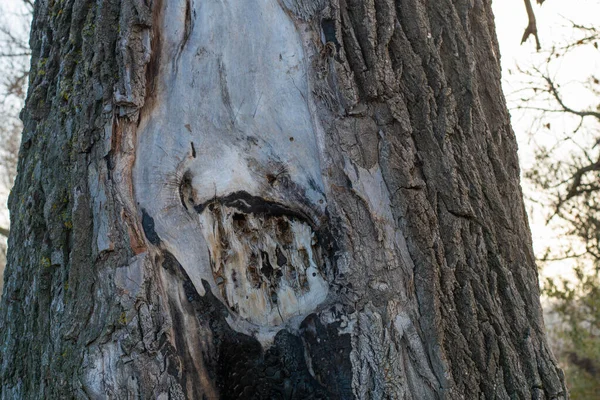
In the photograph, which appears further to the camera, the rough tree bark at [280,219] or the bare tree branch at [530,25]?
the bare tree branch at [530,25]

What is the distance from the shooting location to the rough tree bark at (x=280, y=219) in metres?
1.72

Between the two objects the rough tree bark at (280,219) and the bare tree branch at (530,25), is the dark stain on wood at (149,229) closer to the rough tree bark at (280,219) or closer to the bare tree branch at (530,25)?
the rough tree bark at (280,219)

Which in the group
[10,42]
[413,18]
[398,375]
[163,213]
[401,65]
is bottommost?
[398,375]

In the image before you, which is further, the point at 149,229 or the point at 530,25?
the point at 530,25

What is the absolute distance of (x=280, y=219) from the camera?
184 centimetres

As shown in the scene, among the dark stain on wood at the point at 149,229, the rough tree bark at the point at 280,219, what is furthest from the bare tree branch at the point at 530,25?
the dark stain on wood at the point at 149,229

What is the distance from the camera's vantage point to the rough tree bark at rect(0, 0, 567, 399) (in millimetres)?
1718

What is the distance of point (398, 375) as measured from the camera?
5.51 feet

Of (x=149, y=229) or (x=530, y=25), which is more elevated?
(x=530, y=25)

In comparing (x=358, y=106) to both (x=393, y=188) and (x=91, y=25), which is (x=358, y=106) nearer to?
(x=393, y=188)

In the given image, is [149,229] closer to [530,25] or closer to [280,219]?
[280,219]

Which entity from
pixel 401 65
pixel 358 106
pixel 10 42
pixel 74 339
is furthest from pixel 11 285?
pixel 10 42

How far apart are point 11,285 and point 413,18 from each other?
1518mm

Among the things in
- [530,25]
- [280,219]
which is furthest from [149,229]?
[530,25]
